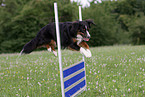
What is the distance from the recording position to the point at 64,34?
13.8 ft

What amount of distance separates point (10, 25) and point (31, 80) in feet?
84.7

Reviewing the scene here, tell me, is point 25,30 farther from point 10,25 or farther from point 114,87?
point 114,87

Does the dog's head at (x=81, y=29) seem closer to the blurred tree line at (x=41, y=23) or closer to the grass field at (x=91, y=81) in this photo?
the grass field at (x=91, y=81)

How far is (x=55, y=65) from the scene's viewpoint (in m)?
8.55

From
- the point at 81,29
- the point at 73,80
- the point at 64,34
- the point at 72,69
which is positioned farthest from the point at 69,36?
the point at 73,80

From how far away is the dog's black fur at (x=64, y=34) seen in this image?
4.04 metres

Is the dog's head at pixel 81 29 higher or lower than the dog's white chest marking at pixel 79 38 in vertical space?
higher

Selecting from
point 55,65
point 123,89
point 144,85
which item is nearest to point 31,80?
point 55,65

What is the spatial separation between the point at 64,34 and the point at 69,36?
0.53 feet

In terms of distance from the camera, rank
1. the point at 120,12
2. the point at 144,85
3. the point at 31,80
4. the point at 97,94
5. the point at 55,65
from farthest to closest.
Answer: the point at 120,12, the point at 55,65, the point at 31,80, the point at 144,85, the point at 97,94

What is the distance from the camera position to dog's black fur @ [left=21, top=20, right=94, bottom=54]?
4041mm

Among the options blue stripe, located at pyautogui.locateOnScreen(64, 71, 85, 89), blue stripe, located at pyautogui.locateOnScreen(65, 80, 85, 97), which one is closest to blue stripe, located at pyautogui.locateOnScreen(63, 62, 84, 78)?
blue stripe, located at pyautogui.locateOnScreen(64, 71, 85, 89)

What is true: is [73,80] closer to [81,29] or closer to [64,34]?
[64,34]

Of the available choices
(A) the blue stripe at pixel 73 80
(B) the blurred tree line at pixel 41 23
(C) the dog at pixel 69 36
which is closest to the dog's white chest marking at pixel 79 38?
(C) the dog at pixel 69 36
